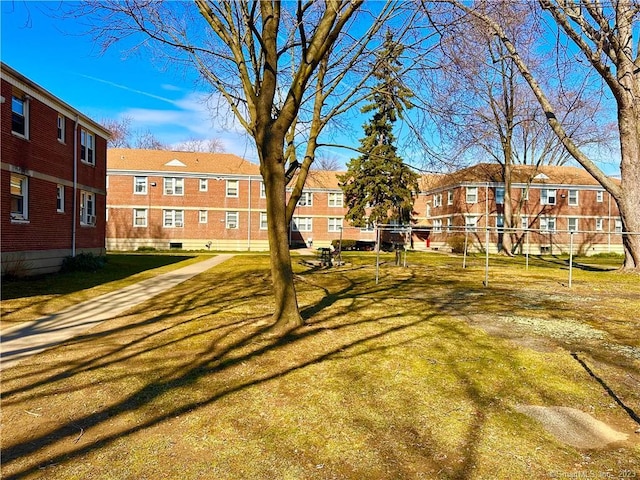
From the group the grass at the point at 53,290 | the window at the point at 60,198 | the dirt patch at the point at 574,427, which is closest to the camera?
the dirt patch at the point at 574,427

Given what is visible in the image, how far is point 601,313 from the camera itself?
966cm

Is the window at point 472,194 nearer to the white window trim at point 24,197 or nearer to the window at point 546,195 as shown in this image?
the window at point 546,195

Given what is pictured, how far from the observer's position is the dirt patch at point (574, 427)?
3.59 metres

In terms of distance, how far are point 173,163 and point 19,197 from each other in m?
→ 25.7

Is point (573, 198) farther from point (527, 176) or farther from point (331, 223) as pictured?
point (331, 223)

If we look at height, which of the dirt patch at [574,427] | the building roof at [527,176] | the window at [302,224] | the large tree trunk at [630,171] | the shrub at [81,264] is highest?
the building roof at [527,176]

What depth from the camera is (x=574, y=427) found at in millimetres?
3867

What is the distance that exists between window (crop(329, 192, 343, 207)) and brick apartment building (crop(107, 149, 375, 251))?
7407 millimetres

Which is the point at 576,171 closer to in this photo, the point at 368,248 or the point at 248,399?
the point at 368,248

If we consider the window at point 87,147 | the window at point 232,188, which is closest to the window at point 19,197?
the window at point 87,147

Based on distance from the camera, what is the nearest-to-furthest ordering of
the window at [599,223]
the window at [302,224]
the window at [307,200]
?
the window at [599,223], the window at [302,224], the window at [307,200]

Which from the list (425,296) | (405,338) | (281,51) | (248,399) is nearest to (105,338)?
(248,399)

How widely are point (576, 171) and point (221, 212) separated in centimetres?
3842

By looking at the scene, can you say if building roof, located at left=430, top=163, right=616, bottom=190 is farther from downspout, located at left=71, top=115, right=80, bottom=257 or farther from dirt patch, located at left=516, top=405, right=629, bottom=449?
dirt patch, located at left=516, top=405, right=629, bottom=449
